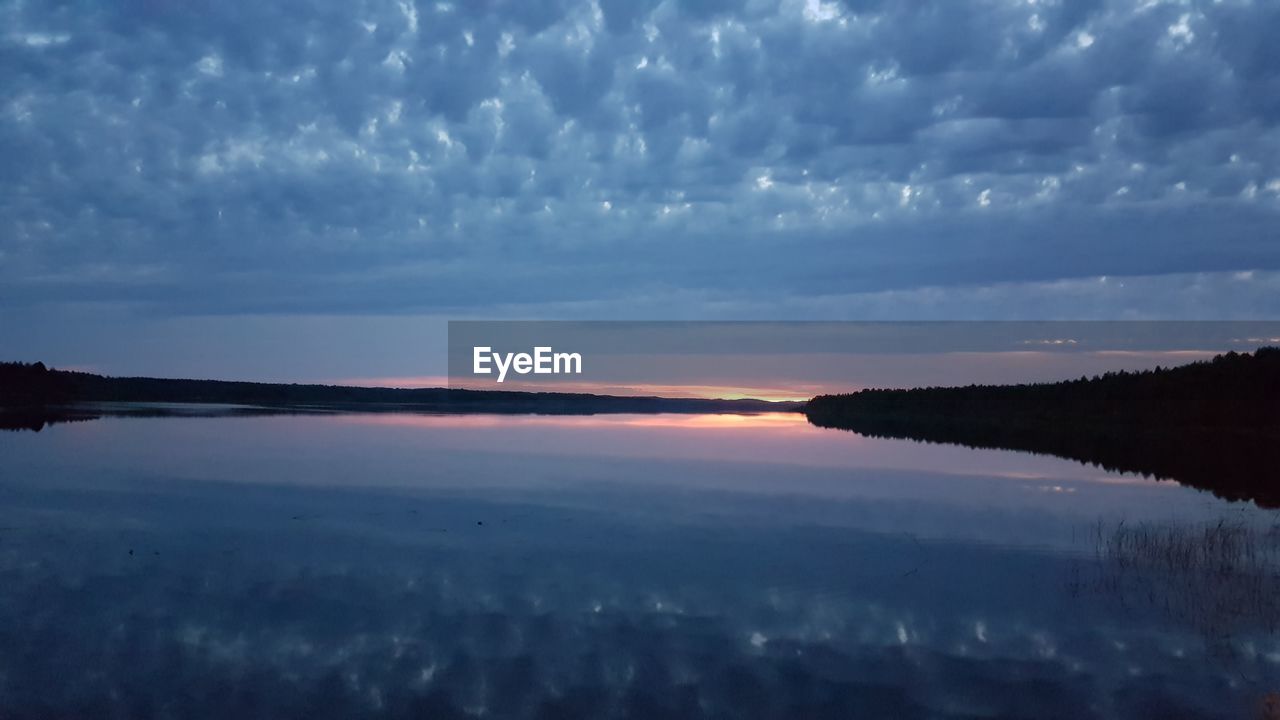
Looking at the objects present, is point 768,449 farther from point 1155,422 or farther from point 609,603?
point 1155,422

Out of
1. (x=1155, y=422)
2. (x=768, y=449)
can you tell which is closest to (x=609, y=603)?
(x=768, y=449)

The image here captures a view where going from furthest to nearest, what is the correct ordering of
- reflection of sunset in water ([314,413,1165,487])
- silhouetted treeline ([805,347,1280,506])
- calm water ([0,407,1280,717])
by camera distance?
silhouetted treeline ([805,347,1280,506]), reflection of sunset in water ([314,413,1165,487]), calm water ([0,407,1280,717])

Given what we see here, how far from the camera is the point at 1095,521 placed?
2138 centimetres

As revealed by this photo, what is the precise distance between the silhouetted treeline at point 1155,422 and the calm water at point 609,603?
35.9 feet

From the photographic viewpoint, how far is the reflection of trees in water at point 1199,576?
12125mm

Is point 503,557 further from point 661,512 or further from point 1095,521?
point 1095,521

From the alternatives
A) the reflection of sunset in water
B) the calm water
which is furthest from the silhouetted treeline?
the calm water

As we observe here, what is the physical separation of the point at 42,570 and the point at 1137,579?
697 inches

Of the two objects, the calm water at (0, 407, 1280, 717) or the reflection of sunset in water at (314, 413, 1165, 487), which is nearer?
the calm water at (0, 407, 1280, 717)

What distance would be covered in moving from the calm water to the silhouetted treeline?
10.9 m

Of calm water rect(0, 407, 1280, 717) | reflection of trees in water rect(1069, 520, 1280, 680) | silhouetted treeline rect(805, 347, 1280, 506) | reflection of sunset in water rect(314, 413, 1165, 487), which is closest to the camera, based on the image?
calm water rect(0, 407, 1280, 717)

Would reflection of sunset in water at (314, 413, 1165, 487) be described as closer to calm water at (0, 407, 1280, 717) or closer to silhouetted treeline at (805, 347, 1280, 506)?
Result: silhouetted treeline at (805, 347, 1280, 506)

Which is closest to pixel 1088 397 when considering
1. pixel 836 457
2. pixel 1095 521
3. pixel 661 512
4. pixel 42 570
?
pixel 836 457

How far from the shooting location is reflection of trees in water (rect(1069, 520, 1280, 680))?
12125 mm
